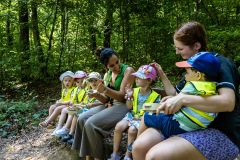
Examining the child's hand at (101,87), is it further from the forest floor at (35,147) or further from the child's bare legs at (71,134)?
the forest floor at (35,147)

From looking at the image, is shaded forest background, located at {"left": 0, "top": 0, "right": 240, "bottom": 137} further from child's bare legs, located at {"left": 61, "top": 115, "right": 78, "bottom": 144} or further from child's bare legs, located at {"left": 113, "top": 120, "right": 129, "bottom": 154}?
child's bare legs, located at {"left": 113, "top": 120, "right": 129, "bottom": 154}

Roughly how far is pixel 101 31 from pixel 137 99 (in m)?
5.88

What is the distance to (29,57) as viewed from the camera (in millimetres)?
8922

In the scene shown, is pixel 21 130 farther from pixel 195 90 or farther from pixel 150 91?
pixel 195 90

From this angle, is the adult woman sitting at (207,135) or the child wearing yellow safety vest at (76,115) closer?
the adult woman sitting at (207,135)

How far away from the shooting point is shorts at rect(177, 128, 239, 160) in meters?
1.96

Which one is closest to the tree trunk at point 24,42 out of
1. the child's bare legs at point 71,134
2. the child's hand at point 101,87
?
the child's bare legs at point 71,134

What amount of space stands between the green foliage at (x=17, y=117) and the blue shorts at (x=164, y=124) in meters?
3.99

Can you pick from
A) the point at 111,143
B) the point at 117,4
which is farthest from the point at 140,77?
the point at 117,4

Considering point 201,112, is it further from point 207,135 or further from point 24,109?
point 24,109

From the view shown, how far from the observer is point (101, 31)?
8695 millimetres

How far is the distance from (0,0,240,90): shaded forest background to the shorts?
13.9ft

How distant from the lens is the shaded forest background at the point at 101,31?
7371 millimetres

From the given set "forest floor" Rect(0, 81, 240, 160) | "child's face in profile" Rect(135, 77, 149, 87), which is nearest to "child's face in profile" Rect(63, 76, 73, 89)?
"forest floor" Rect(0, 81, 240, 160)
